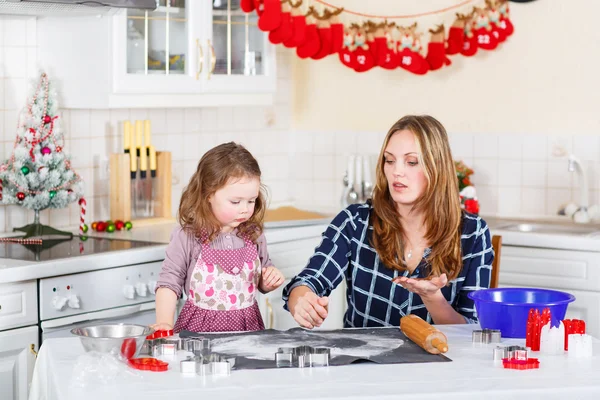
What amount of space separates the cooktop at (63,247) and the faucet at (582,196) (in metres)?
1.72

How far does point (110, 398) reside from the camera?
175 cm

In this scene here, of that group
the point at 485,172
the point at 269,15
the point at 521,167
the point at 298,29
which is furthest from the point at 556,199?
the point at 269,15

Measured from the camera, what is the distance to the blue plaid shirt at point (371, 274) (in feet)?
8.52

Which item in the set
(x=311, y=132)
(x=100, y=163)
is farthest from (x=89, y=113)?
(x=311, y=132)

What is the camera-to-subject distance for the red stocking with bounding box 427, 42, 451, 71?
422cm

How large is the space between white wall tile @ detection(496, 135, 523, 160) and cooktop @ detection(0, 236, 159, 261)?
1.67 m

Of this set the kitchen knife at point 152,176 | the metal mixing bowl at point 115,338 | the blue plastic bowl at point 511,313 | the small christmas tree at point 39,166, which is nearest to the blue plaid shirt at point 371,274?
→ the blue plastic bowl at point 511,313

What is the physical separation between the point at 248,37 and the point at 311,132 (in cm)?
76

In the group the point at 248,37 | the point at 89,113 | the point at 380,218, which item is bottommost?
the point at 380,218

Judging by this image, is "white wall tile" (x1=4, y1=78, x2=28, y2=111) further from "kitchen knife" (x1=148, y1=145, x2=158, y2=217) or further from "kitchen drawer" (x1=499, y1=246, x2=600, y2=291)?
"kitchen drawer" (x1=499, y1=246, x2=600, y2=291)

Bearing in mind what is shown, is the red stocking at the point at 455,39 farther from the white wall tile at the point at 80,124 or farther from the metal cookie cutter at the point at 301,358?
the metal cookie cutter at the point at 301,358

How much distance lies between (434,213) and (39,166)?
1.52 meters

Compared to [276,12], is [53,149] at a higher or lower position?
lower

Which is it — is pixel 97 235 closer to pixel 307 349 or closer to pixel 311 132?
pixel 311 132
